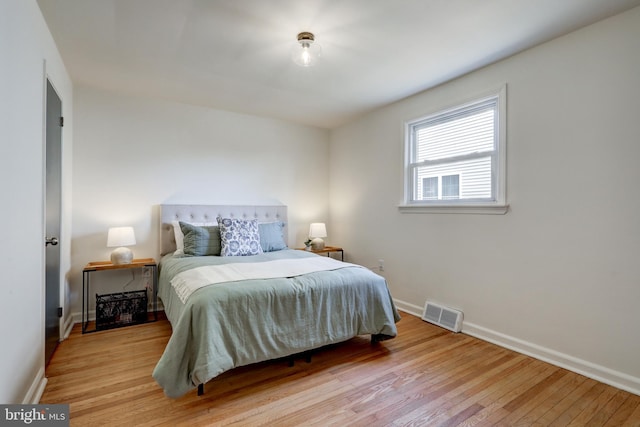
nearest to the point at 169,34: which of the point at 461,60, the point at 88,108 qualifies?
the point at 88,108

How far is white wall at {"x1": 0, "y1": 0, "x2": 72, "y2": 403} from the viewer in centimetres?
147

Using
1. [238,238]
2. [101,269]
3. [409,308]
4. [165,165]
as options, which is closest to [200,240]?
[238,238]

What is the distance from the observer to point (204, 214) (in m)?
3.80

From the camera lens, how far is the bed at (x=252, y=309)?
1843 mm

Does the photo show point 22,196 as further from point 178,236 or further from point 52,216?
point 178,236

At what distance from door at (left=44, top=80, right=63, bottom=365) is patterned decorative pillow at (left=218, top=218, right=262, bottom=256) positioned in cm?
134

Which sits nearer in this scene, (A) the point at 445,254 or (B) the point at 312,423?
(B) the point at 312,423

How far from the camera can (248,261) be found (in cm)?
291

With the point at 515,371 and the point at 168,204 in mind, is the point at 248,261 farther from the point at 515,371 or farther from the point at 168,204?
the point at 515,371

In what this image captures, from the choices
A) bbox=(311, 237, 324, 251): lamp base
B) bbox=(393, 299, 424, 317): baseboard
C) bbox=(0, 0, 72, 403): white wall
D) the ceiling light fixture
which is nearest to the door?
bbox=(0, 0, 72, 403): white wall

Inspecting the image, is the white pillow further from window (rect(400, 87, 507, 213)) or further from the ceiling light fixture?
window (rect(400, 87, 507, 213))

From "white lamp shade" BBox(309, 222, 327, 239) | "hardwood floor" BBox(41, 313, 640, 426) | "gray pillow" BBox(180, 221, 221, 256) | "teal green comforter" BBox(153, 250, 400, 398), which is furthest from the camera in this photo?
"white lamp shade" BBox(309, 222, 327, 239)

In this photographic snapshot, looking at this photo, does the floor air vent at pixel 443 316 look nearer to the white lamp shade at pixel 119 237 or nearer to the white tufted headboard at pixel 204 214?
the white tufted headboard at pixel 204 214

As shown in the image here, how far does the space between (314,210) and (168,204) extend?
205 centimetres
